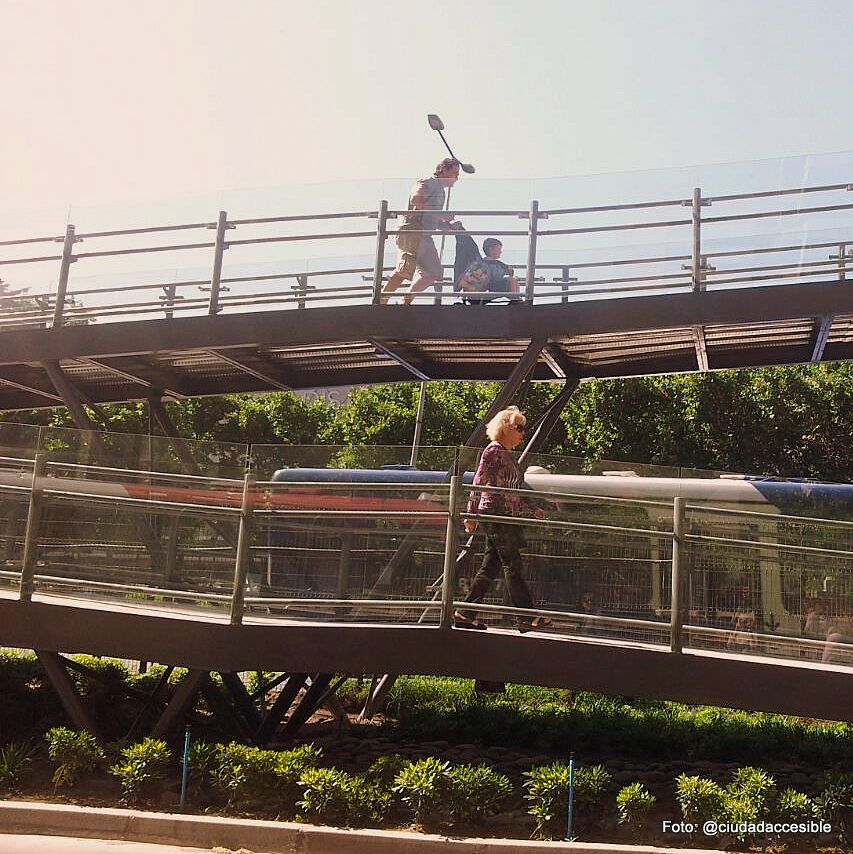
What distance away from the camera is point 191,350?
1208 cm

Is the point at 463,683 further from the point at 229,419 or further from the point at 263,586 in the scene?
the point at 229,419

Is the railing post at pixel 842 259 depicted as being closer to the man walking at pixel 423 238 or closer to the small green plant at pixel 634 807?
the man walking at pixel 423 238

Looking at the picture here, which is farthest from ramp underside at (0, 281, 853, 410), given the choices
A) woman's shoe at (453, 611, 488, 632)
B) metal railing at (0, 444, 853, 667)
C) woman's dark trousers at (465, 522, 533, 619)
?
woman's shoe at (453, 611, 488, 632)

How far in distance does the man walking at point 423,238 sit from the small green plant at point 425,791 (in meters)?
5.30

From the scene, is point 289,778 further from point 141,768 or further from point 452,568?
point 452,568

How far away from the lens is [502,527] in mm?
8305

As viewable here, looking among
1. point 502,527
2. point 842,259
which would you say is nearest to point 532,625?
point 502,527

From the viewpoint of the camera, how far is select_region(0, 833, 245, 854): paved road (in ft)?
24.3

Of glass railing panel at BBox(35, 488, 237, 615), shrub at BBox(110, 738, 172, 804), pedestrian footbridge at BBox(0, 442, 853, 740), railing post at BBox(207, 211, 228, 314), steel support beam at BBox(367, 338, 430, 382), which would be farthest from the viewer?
railing post at BBox(207, 211, 228, 314)

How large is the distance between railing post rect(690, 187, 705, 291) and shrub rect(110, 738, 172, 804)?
684cm

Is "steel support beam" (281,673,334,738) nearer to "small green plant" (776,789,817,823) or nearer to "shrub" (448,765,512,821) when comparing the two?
"shrub" (448,765,512,821)

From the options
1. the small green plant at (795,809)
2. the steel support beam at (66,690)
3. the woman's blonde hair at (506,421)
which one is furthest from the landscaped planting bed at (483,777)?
the woman's blonde hair at (506,421)

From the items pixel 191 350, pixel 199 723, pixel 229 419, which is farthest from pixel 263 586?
pixel 229 419

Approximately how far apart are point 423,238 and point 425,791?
239 inches
